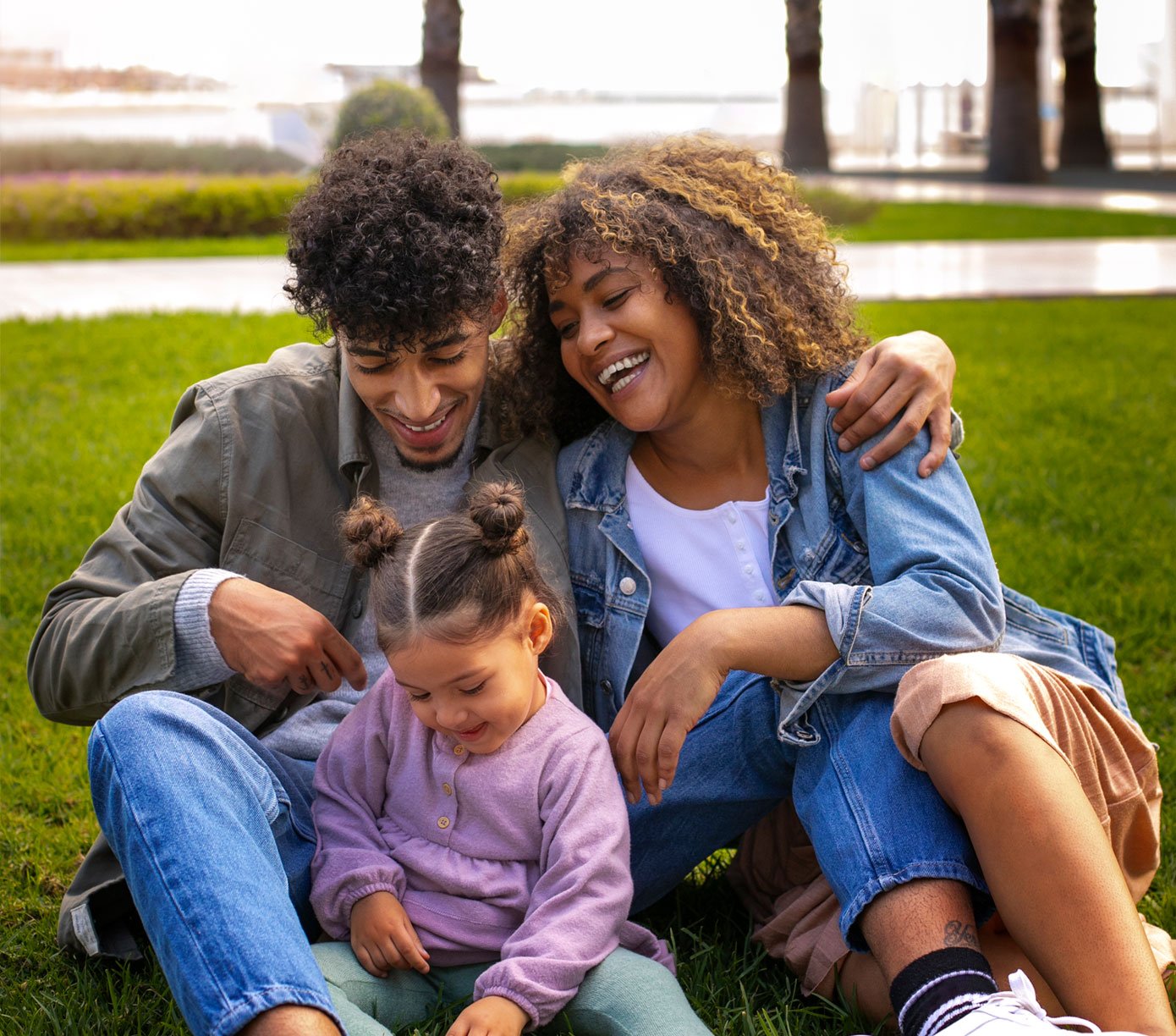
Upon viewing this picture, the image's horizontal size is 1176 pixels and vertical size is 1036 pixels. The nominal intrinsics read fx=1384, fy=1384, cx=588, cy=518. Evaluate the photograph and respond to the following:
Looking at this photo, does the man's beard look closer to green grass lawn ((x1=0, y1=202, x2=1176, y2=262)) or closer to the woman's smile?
the woman's smile

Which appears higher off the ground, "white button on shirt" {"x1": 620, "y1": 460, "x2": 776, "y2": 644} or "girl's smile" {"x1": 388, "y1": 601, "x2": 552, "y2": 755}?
"white button on shirt" {"x1": 620, "y1": 460, "x2": 776, "y2": 644}

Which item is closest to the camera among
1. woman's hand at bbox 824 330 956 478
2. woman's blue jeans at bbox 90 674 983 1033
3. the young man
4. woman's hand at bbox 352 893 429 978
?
woman's blue jeans at bbox 90 674 983 1033

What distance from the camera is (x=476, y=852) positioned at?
2.25 meters

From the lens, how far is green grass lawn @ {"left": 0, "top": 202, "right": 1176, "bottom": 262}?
13.1m

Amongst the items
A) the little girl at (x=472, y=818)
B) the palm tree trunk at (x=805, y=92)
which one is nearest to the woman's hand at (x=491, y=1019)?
the little girl at (x=472, y=818)

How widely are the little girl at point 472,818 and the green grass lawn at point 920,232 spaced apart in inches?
407

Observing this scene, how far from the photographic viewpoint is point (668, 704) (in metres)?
2.26

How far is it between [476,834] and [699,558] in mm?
702

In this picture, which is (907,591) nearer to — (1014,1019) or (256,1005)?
(1014,1019)

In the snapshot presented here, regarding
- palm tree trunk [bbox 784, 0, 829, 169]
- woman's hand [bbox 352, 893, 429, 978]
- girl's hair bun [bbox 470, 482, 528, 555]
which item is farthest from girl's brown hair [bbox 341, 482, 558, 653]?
palm tree trunk [bbox 784, 0, 829, 169]

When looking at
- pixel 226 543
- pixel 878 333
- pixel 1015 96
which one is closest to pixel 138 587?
pixel 226 543

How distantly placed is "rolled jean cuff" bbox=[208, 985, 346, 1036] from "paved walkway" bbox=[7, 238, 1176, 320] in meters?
7.39

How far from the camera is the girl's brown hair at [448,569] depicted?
2125 millimetres

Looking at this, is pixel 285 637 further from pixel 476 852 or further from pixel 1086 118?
pixel 1086 118
